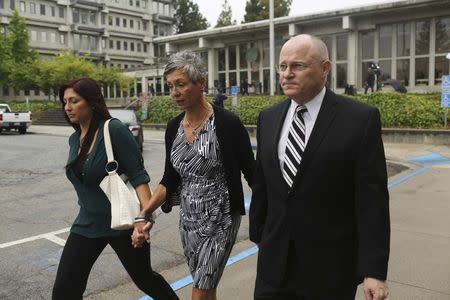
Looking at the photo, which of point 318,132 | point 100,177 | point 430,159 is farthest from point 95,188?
point 430,159

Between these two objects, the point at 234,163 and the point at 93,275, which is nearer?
the point at 234,163

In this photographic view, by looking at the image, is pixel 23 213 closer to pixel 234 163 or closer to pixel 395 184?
pixel 234 163

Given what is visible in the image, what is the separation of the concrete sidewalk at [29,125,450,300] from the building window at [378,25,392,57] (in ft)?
83.5

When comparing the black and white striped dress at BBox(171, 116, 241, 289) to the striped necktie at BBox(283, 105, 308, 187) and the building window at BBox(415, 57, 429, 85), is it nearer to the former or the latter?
the striped necktie at BBox(283, 105, 308, 187)

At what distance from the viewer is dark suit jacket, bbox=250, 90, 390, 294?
2.12 meters

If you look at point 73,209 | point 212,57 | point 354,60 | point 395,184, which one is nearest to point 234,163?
point 73,209

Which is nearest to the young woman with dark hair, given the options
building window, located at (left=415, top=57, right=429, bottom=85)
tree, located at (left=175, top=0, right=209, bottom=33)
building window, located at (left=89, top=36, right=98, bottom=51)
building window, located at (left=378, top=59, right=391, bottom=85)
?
building window, located at (left=415, top=57, right=429, bottom=85)

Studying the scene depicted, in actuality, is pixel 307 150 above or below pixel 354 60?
below

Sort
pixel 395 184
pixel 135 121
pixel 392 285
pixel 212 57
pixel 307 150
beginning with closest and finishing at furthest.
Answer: pixel 307 150 < pixel 392 285 < pixel 395 184 < pixel 135 121 < pixel 212 57

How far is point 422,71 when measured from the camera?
1262 inches

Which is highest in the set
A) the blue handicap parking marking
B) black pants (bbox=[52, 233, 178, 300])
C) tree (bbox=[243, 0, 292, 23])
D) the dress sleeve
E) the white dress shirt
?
tree (bbox=[243, 0, 292, 23])

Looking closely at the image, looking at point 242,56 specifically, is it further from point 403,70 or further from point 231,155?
point 231,155

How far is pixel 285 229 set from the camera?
2.27m

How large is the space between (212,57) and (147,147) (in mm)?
25799
